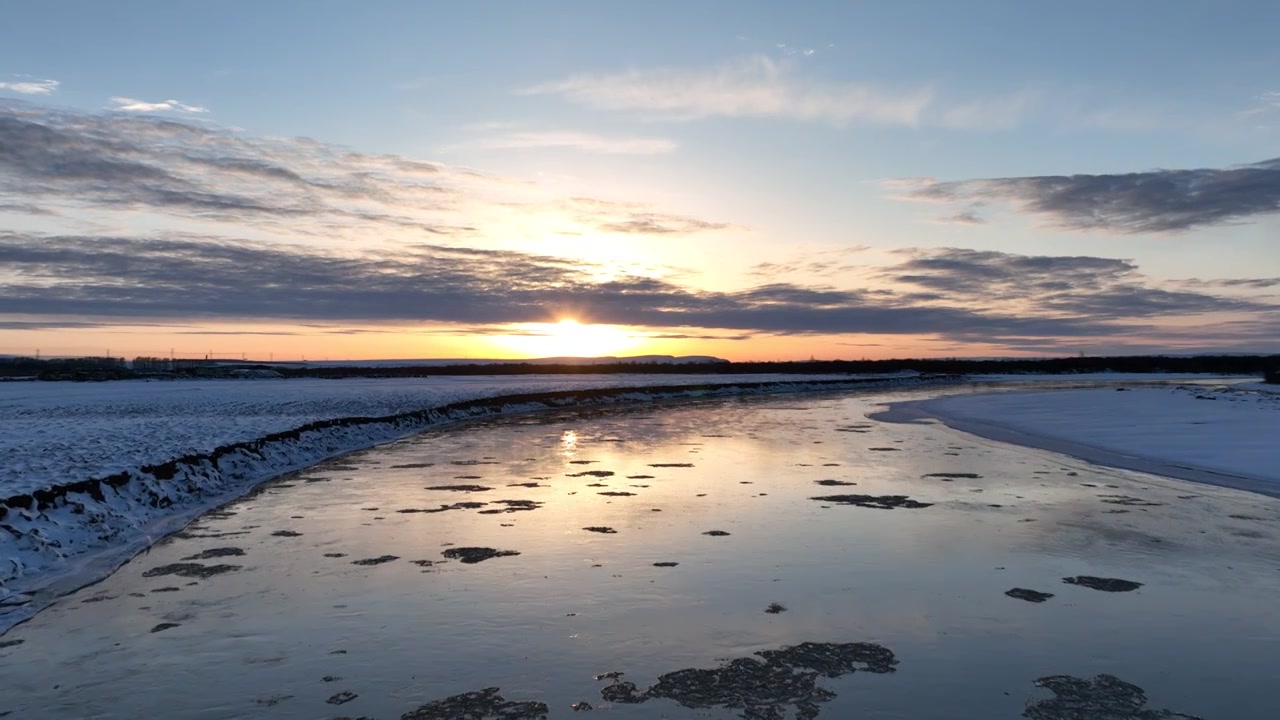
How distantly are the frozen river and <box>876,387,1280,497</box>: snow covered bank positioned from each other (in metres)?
3.44

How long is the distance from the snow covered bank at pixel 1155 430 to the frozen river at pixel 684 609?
3440 mm

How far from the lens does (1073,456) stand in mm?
22281

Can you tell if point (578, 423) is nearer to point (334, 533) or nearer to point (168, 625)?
point (334, 533)

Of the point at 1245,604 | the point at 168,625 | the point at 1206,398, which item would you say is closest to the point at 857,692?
the point at 1245,604

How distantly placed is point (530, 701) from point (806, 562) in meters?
5.23

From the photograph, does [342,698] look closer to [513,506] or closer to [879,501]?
[513,506]

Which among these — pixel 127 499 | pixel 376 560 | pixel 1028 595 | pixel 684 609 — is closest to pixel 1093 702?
pixel 1028 595

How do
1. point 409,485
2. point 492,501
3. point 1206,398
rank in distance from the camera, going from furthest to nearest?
1. point 1206,398
2. point 409,485
3. point 492,501

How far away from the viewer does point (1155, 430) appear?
27734 mm

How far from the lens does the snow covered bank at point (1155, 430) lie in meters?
19.3

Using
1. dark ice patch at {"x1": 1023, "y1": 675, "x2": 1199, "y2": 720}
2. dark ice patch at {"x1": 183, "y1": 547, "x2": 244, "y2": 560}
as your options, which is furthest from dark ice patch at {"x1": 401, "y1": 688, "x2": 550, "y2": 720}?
dark ice patch at {"x1": 183, "y1": 547, "x2": 244, "y2": 560}

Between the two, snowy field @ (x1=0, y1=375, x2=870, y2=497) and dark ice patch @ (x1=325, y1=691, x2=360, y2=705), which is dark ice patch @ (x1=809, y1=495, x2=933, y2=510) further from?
snowy field @ (x1=0, y1=375, x2=870, y2=497)

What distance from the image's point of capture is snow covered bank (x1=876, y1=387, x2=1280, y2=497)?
63.3 ft

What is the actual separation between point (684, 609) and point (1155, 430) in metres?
25.4
